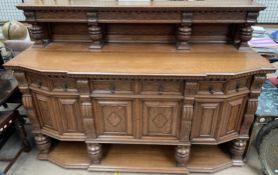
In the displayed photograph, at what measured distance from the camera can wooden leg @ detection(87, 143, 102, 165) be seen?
1.73 metres

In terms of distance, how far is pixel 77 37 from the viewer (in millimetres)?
1810

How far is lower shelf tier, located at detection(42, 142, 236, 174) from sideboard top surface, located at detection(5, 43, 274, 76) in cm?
84

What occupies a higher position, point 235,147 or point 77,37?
point 77,37

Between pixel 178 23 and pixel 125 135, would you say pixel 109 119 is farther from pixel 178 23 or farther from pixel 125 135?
pixel 178 23

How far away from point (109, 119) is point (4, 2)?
9.22 ft

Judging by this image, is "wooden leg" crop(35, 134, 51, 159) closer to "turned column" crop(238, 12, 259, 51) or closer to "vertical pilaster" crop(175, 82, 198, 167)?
"vertical pilaster" crop(175, 82, 198, 167)

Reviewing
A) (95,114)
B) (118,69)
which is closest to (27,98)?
(95,114)

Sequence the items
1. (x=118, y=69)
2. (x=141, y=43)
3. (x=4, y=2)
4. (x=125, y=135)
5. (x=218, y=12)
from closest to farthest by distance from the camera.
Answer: (x=118, y=69) → (x=218, y=12) → (x=125, y=135) → (x=141, y=43) → (x=4, y=2)

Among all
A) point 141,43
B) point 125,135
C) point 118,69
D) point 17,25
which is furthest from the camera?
point 17,25

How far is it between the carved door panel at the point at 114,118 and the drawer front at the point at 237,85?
2.09 ft

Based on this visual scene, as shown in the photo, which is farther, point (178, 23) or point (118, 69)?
point (178, 23)

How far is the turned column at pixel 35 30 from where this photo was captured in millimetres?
1627

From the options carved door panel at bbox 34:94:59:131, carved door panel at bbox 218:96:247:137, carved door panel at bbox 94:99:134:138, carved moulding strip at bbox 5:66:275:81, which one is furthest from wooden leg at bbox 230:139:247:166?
carved door panel at bbox 34:94:59:131

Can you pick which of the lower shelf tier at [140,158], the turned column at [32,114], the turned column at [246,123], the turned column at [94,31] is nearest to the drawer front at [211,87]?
the turned column at [246,123]
